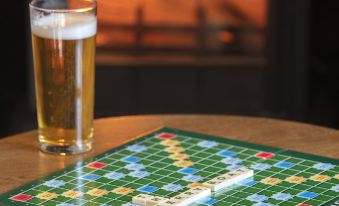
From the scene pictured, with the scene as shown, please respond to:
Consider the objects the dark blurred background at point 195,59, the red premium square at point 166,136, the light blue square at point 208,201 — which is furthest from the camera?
the dark blurred background at point 195,59

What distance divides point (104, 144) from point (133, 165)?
5.7 inches

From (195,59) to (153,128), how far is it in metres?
1.85

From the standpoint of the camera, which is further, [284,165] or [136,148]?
[136,148]

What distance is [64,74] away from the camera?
1.98 metres

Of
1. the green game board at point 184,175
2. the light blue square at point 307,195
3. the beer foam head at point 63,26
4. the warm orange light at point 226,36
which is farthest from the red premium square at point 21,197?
the warm orange light at point 226,36

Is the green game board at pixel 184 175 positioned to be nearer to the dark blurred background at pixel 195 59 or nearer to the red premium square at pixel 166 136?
the red premium square at pixel 166 136

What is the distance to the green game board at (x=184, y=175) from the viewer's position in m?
1.76

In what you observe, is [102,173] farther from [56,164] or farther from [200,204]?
[200,204]

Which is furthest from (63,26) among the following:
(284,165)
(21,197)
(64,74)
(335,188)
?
(335,188)

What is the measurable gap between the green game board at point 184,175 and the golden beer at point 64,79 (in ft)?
0.27

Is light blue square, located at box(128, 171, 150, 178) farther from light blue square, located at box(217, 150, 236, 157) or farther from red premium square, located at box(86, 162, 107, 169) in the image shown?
light blue square, located at box(217, 150, 236, 157)

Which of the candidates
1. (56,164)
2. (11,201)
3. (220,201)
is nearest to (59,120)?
(56,164)

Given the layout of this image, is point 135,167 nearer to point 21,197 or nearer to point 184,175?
point 184,175

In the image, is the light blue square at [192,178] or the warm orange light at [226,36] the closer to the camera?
the light blue square at [192,178]
